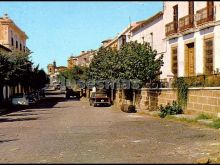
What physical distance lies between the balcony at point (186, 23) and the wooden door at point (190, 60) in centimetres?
124

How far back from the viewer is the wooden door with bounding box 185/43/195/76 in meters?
29.2

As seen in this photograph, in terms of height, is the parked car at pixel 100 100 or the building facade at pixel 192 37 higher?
the building facade at pixel 192 37

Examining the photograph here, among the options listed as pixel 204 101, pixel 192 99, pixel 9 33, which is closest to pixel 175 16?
pixel 192 99

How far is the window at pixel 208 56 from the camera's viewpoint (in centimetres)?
2594

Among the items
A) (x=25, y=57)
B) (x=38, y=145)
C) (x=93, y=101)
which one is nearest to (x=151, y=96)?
(x=93, y=101)

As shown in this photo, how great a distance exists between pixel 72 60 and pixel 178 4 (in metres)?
113

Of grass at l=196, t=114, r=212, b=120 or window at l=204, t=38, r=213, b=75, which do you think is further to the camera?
window at l=204, t=38, r=213, b=75

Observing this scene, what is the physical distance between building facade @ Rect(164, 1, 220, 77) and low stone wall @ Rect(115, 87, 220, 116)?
2.05 meters

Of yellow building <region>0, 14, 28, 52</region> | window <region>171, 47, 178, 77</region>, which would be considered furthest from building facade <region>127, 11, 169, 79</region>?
yellow building <region>0, 14, 28, 52</region>

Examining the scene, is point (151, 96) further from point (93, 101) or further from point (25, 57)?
point (25, 57)

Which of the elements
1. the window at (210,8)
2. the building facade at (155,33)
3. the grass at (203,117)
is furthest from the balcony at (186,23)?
the grass at (203,117)

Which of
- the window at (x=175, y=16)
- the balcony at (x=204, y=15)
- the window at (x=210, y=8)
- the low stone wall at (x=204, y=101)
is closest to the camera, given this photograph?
the low stone wall at (x=204, y=101)

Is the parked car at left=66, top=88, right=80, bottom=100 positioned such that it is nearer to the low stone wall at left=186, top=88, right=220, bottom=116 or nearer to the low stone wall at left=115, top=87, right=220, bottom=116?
the low stone wall at left=115, top=87, right=220, bottom=116

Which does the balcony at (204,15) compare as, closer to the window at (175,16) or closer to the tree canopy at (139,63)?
the window at (175,16)
